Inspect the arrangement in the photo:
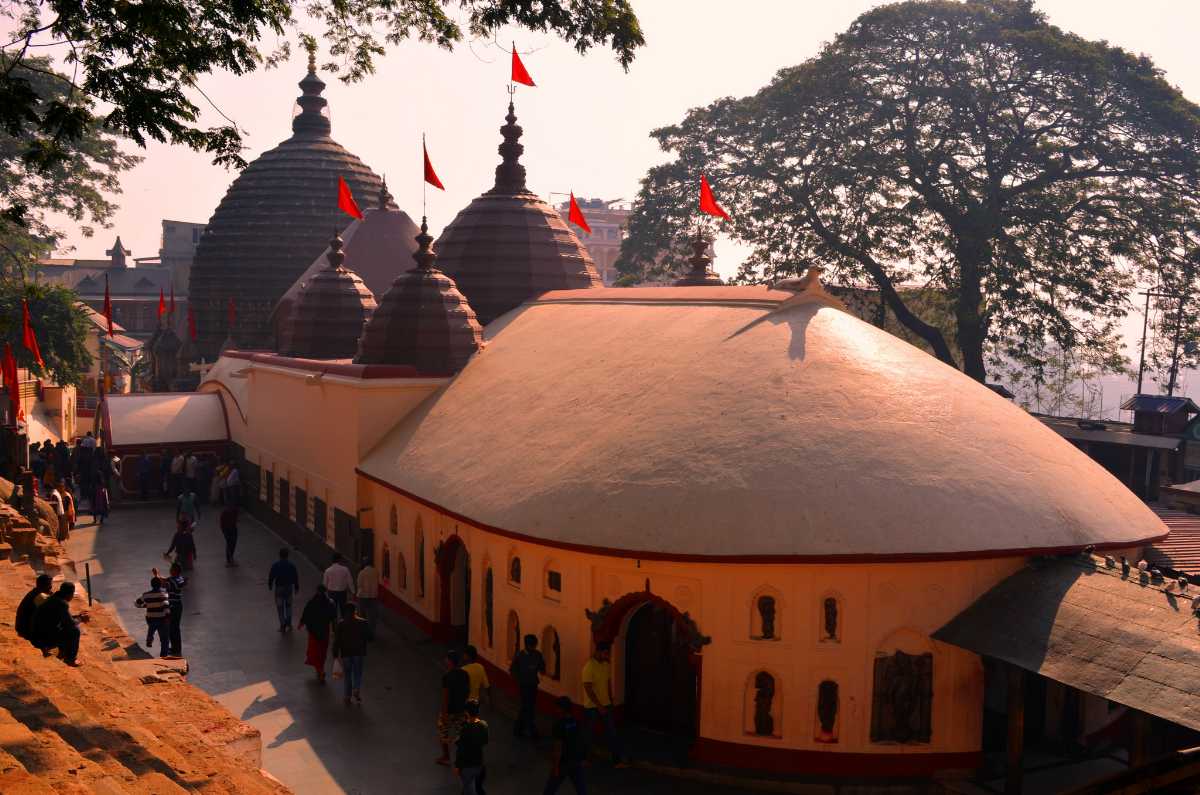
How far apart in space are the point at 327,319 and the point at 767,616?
19.2 metres

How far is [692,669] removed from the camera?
1432cm

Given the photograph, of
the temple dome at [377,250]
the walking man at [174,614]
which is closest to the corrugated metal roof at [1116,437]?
the temple dome at [377,250]

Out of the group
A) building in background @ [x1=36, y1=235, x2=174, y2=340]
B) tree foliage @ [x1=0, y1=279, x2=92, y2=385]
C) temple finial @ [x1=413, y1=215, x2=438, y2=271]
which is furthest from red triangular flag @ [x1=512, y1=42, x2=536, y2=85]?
building in background @ [x1=36, y1=235, x2=174, y2=340]

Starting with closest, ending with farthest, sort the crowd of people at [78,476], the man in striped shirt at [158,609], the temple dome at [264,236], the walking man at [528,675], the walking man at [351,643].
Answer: the walking man at [528,675] < the walking man at [351,643] < the man in striped shirt at [158,609] < the crowd of people at [78,476] < the temple dome at [264,236]

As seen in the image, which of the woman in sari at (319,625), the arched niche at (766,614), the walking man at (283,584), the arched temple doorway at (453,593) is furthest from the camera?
the walking man at (283,584)

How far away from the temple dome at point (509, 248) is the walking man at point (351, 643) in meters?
13.4

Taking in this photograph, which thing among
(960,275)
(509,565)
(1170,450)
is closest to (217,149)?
(509,565)

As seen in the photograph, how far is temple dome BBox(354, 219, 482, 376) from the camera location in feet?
77.4

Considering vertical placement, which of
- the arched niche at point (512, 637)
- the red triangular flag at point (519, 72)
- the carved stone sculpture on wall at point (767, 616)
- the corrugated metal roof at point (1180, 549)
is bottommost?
the arched niche at point (512, 637)

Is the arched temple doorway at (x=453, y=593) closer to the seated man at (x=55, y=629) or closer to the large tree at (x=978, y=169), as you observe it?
the seated man at (x=55, y=629)

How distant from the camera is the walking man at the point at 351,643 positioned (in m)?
15.8

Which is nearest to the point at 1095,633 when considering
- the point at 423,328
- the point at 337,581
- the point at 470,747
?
the point at 470,747

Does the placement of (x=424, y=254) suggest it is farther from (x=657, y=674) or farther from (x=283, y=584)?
(x=657, y=674)

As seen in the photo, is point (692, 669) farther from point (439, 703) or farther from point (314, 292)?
point (314, 292)
